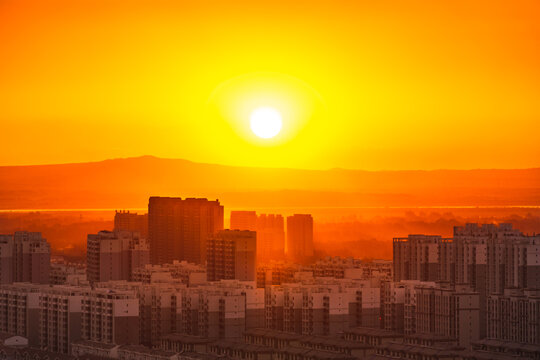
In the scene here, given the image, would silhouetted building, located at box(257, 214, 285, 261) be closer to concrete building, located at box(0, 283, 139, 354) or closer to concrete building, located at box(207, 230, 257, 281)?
concrete building, located at box(207, 230, 257, 281)

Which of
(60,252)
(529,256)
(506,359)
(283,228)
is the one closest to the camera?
(506,359)

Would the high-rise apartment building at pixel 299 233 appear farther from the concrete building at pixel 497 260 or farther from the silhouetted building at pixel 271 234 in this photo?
the concrete building at pixel 497 260

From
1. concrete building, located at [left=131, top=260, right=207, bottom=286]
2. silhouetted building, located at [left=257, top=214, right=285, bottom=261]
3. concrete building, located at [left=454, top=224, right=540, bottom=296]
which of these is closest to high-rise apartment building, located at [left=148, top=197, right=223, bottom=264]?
silhouetted building, located at [left=257, top=214, right=285, bottom=261]

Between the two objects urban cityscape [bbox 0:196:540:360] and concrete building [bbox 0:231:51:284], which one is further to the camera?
concrete building [bbox 0:231:51:284]

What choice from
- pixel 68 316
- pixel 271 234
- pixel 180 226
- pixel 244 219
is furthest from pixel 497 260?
pixel 68 316

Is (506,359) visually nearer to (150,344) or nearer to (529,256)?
(150,344)

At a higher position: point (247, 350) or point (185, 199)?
point (185, 199)

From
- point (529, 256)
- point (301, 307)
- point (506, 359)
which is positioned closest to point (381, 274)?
point (529, 256)
